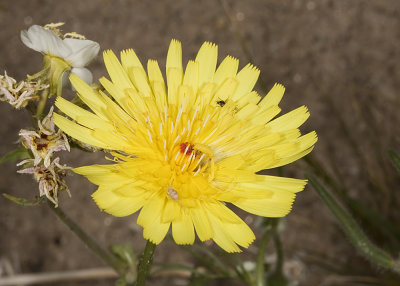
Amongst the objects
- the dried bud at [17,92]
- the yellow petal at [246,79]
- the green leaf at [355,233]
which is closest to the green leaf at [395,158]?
the green leaf at [355,233]

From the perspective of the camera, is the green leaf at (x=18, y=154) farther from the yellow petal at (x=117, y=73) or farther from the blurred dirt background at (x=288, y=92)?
the blurred dirt background at (x=288, y=92)

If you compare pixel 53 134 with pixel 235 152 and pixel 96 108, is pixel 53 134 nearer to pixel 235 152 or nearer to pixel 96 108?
pixel 96 108

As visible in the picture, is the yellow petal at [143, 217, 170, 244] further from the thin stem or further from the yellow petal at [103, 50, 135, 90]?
the thin stem

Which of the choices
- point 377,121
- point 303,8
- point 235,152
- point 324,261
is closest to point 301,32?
point 303,8

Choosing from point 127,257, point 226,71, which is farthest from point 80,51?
point 127,257

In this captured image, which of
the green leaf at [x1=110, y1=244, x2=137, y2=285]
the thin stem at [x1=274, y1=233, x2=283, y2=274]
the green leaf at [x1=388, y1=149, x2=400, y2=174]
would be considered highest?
the green leaf at [x1=388, y1=149, x2=400, y2=174]

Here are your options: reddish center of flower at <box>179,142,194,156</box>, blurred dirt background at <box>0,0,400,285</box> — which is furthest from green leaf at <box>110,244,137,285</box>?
blurred dirt background at <box>0,0,400,285</box>

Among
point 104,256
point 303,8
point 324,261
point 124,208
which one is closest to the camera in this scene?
point 124,208
